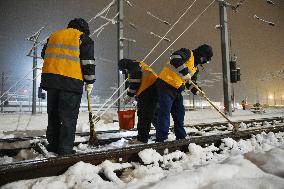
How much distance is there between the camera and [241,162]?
2.61 metres

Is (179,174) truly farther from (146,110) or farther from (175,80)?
(146,110)

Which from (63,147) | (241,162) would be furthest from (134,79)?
(241,162)

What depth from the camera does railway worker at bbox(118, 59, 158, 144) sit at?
16.9ft

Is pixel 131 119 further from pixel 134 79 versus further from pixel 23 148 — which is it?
pixel 23 148

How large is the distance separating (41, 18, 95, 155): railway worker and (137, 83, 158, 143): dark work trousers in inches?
60.6

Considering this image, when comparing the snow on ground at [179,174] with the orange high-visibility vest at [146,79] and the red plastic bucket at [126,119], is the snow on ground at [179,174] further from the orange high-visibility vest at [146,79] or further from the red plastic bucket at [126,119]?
the red plastic bucket at [126,119]

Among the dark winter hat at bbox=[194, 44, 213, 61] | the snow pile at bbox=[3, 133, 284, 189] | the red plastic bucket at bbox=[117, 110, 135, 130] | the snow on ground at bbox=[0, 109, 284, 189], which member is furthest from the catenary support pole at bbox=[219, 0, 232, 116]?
the snow pile at bbox=[3, 133, 284, 189]

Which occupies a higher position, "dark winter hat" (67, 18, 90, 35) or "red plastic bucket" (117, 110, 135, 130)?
"dark winter hat" (67, 18, 90, 35)

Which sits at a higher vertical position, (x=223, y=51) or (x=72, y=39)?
(x=223, y=51)

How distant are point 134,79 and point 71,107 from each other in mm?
1689

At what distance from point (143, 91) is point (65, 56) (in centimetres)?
191

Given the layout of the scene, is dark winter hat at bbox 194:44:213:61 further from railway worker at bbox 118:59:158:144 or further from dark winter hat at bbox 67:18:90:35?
dark winter hat at bbox 67:18:90:35

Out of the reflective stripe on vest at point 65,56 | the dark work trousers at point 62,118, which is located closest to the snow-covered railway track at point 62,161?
the dark work trousers at point 62,118

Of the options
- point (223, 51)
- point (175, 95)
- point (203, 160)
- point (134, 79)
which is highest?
point (223, 51)
